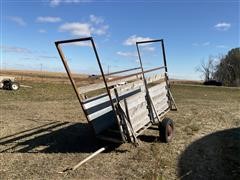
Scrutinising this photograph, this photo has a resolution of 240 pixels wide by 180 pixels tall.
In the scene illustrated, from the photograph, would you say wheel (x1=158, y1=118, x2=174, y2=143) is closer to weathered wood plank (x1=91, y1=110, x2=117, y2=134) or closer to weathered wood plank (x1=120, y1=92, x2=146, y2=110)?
weathered wood plank (x1=120, y1=92, x2=146, y2=110)

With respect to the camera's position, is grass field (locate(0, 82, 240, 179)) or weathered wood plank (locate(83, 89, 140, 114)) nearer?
grass field (locate(0, 82, 240, 179))

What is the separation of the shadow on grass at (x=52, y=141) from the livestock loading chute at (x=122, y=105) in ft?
1.91

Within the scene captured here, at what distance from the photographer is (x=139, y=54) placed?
8.56 meters

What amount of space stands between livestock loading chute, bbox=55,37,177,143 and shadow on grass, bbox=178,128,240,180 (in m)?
0.94

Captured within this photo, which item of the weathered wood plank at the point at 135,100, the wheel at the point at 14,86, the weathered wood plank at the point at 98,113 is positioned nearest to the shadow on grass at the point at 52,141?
the weathered wood plank at the point at 98,113

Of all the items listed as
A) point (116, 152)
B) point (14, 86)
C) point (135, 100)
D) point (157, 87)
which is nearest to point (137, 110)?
point (135, 100)

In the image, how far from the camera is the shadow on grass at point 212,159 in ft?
19.6

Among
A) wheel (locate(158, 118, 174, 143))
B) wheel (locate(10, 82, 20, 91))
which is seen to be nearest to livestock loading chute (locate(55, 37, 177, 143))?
wheel (locate(158, 118, 174, 143))

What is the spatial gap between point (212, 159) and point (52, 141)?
3949mm

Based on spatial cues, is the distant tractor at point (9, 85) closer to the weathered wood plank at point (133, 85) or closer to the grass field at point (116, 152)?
the grass field at point (116, 152)

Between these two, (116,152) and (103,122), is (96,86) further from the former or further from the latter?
(116,152)

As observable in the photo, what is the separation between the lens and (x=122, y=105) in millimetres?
6797

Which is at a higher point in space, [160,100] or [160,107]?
[160,100]

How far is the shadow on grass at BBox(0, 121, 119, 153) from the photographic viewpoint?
7383mm
